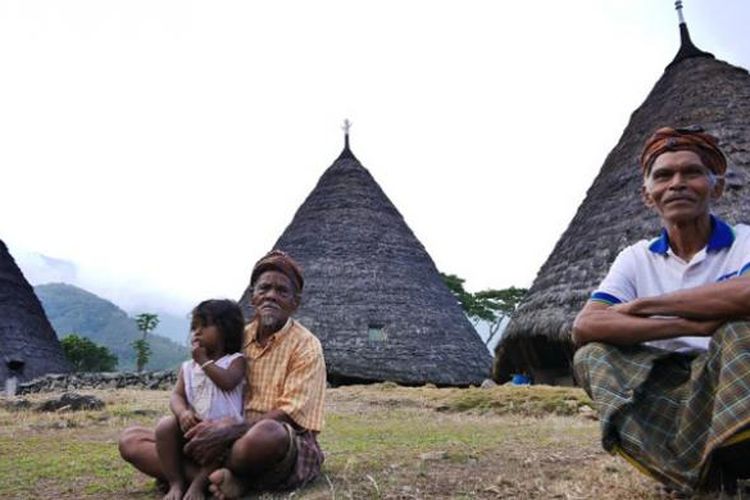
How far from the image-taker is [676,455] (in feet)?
7.80

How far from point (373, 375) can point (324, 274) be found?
2959 millimetres

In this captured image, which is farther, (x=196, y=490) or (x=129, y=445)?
(x=129, y=445)

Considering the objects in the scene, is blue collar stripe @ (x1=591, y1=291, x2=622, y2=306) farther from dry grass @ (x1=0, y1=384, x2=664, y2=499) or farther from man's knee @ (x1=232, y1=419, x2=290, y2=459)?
man's knee @ (x1=232, y1=419, x2=290, y2=459)

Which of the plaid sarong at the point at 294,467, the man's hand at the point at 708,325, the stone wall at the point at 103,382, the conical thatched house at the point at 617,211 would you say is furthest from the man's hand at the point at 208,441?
the stone wall at the point at 103,382

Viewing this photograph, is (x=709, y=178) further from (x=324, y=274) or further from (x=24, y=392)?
(x=24, y=392)

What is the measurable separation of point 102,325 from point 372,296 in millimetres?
111783

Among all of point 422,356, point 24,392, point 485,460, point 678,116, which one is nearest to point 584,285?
point 678,116

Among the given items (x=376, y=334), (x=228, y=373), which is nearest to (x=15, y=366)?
(x=376, y=334)

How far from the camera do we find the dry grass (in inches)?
121

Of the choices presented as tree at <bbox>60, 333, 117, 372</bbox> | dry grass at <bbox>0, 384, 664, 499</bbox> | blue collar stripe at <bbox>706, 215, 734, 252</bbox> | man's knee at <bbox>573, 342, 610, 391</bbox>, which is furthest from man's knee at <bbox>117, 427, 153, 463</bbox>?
tree at <bbox>60, 333, 117, 372</bbox>

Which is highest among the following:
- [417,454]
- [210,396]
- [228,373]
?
[228,373]

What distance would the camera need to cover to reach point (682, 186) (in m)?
2.70

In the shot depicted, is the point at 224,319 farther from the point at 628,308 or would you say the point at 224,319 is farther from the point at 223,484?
the point at 628,308

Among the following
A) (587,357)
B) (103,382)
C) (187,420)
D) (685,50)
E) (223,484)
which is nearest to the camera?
(587,357)
